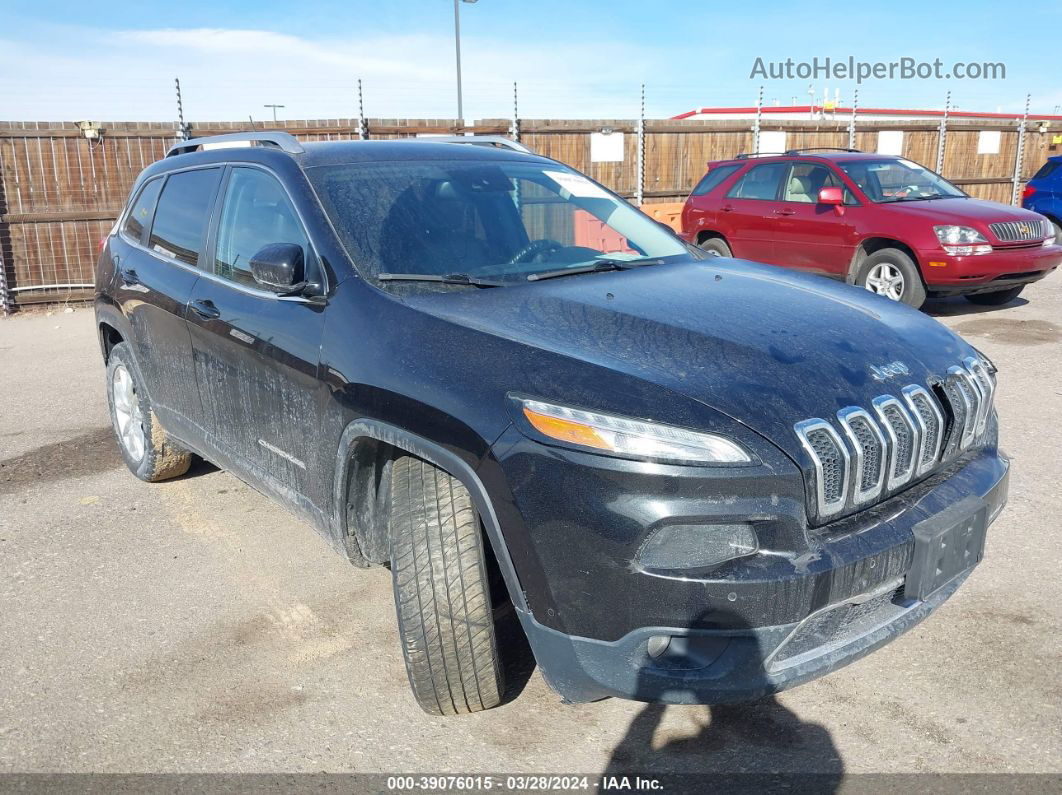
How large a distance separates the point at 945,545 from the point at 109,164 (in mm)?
12322

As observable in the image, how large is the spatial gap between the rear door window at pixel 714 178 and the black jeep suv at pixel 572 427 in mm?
7329

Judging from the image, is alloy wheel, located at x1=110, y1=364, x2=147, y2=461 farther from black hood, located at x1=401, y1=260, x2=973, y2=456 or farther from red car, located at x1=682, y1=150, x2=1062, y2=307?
red car, located at x1=682, y1=150, x2=1062, y2=307

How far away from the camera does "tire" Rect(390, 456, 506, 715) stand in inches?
101

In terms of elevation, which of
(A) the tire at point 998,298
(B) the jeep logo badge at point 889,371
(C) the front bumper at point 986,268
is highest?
(B) the jeep logo badge at point 889,371

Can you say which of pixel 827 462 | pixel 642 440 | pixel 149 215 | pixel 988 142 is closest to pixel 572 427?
pixel 642 440

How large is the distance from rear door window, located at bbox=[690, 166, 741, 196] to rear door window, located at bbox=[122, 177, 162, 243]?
297 inches

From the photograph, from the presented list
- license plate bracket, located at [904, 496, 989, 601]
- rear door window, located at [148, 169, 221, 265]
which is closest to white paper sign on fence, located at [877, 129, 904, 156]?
rear door window, located at [148, 169, 221, 265]

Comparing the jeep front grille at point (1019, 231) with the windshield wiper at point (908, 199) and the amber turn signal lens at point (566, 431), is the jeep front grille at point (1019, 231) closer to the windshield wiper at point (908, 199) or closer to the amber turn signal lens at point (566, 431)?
the windshield wiper at point (908, 199)

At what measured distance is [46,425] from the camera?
20.7 ft

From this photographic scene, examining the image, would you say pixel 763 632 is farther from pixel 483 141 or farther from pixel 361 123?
pixel 361 123

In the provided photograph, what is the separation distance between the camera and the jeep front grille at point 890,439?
2.31 m

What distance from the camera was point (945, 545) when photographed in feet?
8.15

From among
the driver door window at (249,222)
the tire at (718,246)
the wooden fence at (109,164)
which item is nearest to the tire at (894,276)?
the tire at (718,246)

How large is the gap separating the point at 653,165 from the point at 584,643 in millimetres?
13854
